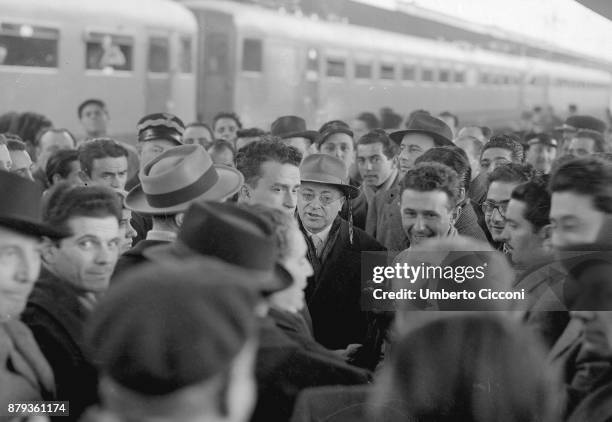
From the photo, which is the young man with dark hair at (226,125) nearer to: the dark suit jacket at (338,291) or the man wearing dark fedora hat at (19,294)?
the dark suit jacket at (338,291)

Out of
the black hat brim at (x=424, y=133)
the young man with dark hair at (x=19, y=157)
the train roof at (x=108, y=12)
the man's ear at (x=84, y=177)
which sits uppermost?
the train roof at (x=108, y=12)

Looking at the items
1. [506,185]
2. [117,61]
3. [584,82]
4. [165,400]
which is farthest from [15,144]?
[117,61]

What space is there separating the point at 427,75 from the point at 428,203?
2.41 m

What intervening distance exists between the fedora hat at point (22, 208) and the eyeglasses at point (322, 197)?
1.21 meters

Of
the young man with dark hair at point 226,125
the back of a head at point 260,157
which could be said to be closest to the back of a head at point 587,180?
the back of a head at point 260,157

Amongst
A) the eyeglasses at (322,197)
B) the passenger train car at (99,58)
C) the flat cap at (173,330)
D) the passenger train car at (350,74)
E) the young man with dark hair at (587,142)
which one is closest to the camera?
the flat cap at (173,330)

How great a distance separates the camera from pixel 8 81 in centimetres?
623

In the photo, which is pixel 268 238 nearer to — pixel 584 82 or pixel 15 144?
pixel 584 82

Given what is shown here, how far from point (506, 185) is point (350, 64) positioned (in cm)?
294

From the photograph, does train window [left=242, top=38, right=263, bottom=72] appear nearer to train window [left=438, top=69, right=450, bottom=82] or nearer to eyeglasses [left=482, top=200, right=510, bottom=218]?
train window [left=438, top=69, right=450, bottom=82]

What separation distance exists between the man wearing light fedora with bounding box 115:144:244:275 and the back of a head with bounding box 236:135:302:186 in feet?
1.26

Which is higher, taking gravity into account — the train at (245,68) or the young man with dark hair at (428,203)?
the train at (245,68)

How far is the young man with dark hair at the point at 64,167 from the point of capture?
12.1 feet

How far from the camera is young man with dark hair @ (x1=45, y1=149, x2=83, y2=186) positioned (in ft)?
12.1
